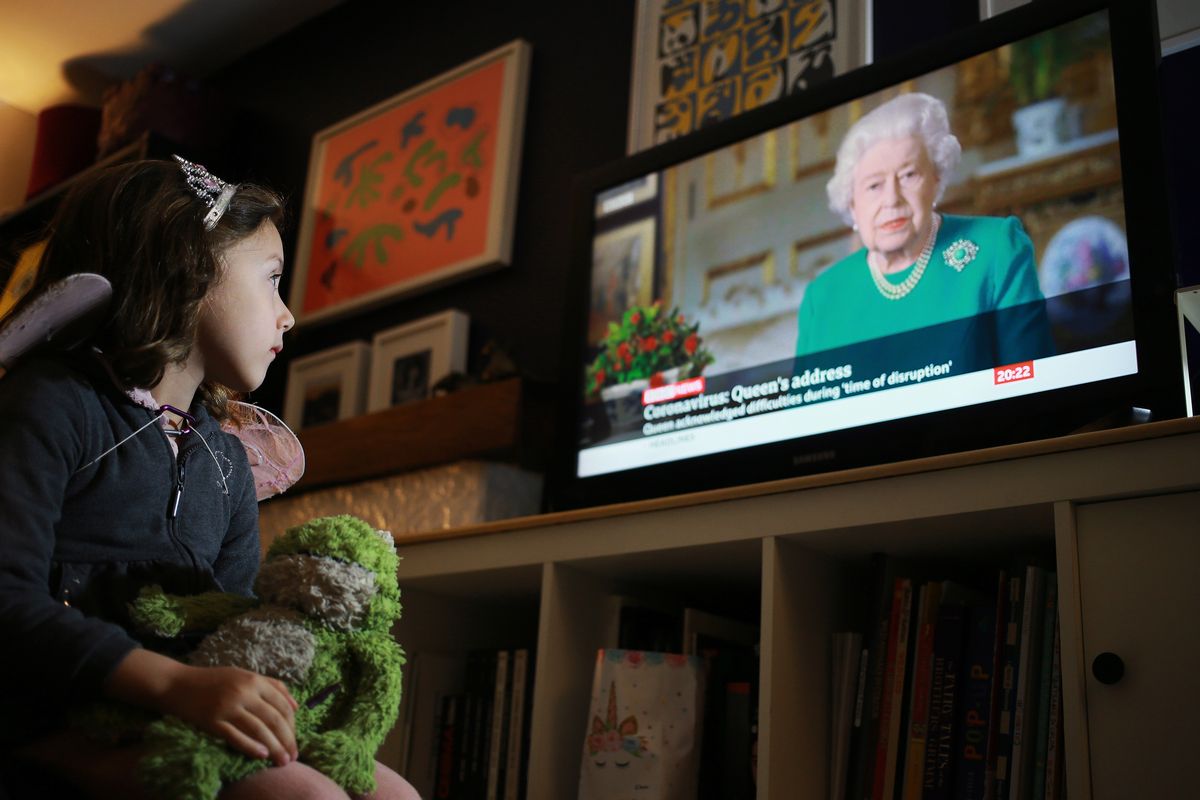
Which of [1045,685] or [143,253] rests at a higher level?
[143,253]

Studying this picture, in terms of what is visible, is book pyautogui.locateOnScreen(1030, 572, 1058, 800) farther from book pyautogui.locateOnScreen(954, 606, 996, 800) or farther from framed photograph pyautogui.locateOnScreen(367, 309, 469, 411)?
framed photograph pyautogui.locateOnScreen(367, 309, 469, 411)


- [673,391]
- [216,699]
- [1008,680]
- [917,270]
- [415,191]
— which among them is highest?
[415,191]

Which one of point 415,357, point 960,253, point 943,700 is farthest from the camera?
point 415,357

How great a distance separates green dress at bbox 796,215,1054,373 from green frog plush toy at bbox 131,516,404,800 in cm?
91

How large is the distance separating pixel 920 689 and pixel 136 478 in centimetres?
94

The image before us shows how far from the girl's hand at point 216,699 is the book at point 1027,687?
2.69ft

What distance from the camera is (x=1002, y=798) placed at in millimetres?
1346

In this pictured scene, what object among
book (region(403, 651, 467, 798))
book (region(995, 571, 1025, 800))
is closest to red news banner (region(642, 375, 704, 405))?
book (region(403, 651, 467, 798))

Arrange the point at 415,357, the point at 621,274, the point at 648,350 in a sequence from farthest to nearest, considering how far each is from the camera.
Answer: the point at 415,357
the point at 621,274
the point at 648,350

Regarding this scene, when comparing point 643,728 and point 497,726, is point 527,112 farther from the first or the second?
point 643,728

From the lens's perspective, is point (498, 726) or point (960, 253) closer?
point (960, 253)

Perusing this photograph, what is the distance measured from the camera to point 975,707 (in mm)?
1405

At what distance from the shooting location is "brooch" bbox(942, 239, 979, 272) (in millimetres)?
1681

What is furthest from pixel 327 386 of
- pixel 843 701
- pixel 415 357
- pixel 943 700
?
pixel 943 700
